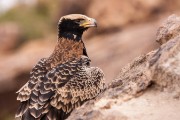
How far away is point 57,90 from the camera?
1034 cm

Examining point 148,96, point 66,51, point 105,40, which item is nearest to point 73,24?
point 66,51

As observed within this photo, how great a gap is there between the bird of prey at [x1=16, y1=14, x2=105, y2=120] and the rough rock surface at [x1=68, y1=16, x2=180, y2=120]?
140 centimetres

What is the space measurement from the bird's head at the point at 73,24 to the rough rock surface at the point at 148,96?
3.01 m

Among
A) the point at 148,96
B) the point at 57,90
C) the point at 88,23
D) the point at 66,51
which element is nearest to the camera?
the point at 148,96

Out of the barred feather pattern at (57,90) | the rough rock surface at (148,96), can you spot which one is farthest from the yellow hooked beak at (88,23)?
the rough rock surface at (148,96)

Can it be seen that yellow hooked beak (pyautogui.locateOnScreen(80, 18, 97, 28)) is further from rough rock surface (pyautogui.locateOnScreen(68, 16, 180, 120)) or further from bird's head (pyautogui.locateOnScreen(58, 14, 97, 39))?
rough rock surface (pyautogui.locateOnScreen(68, 16, 180, 120))

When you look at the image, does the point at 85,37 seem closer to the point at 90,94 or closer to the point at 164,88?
the point at 90,94

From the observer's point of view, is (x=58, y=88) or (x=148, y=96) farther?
(x=58, y=88)

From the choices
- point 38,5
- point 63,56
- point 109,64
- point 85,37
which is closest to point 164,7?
point 85,37

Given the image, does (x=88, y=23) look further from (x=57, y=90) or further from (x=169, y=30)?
(x=169, y=30)

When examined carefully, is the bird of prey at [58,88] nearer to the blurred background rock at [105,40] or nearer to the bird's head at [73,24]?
the bird's head at [73,24]

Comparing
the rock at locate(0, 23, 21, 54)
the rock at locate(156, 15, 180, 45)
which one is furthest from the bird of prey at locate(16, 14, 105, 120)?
the rock at locate(0, 23, 21, 54)

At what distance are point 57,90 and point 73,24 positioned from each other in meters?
2.03

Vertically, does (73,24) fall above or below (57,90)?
above
